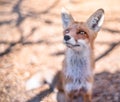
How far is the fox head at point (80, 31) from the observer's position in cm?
366

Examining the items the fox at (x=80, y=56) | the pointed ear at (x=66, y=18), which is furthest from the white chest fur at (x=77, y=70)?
the pointed ear at (x=66, y=18)

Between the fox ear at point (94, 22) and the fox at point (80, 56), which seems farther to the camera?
the fox ear at point (94, 22)

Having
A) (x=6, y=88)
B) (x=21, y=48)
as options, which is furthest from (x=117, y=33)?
(x=6, y=88)

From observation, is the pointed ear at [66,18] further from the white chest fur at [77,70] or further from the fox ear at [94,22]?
the white chest fur at [77,70]

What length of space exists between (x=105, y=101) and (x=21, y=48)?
192cm

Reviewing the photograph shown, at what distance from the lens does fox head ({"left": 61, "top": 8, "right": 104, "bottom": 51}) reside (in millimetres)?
3662

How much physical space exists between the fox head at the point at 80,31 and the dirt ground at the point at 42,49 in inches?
39.3

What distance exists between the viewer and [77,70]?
13.5 ft

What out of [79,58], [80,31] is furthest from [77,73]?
[80,31]

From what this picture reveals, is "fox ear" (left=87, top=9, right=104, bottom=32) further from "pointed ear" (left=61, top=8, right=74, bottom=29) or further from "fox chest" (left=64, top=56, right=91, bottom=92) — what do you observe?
"fox chest" (left=64, top=56, right=91, bottom=92)

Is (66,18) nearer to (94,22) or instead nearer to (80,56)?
(94,22)

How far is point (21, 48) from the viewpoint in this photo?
5629mm

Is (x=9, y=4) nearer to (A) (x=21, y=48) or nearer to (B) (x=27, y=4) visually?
(B) (x=27, y=4)

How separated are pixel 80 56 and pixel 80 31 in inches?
15.0
